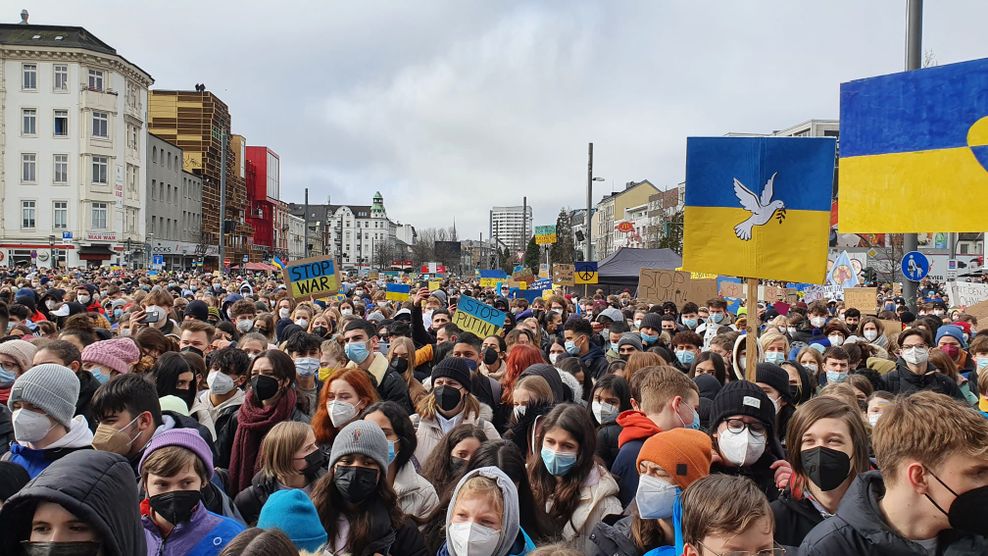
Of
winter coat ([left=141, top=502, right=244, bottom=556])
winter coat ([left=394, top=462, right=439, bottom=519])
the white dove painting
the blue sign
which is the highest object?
the white dove painting

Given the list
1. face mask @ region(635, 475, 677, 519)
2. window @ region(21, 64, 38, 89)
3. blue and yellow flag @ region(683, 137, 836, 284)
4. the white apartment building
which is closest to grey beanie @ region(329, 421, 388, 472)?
face mask @ region(635, 475, 677, 519)

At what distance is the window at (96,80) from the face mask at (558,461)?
6363 cm

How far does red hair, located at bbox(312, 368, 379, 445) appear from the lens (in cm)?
512

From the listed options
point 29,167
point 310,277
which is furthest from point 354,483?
point 29,167

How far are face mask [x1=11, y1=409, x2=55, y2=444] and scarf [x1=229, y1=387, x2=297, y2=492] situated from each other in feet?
3.96

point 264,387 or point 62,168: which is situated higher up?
point 62,168

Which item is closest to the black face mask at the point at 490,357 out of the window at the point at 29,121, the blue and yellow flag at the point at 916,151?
the blue and yellow flag at the point at 916,151

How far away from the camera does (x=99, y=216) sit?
58750 millimetres

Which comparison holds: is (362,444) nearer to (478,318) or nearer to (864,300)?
(478,318)

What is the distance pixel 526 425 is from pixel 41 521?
332cm

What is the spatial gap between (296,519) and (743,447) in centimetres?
232

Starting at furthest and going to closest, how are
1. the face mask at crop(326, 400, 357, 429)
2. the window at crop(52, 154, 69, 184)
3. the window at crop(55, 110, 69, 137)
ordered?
the window at crop(52, 154, 69, 184) < the window at crop(55, 110, 69, 137) < the face mask at crop(326, 400, 357, 429)

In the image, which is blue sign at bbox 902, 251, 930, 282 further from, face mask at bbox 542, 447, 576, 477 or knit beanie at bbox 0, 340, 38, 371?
knit beanie at bbox 0, 340, 38, 371

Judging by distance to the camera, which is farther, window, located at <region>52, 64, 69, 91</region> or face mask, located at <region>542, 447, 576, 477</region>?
window, located at <region>52, 64, 69, 91</region>
